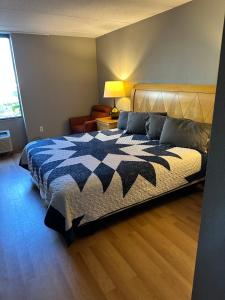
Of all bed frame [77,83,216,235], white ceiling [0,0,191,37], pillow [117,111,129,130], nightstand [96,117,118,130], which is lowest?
nightstand [96,117,118,130]

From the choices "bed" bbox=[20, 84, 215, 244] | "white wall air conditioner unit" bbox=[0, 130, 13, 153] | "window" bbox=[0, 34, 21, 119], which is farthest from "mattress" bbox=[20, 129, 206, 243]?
"window" bbox=[0, 34, 21, 119]

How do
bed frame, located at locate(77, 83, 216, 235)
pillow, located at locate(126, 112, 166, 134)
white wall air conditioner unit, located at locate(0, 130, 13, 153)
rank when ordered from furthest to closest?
white wall air conditioner unit, located at locate(0, 130, 13, 153), pillow, located at locate(126, 112, 166, 134), bed frame, located at locate(77, 83, 216, 235)

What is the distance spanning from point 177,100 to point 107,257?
7.53 ft

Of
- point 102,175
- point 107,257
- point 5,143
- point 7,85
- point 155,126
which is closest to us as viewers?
point 107,257

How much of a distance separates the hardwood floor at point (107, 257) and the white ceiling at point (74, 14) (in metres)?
2.49

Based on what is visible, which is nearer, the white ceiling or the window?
the white ceiling

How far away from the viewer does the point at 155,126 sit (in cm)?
299

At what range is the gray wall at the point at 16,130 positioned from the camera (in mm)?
4438

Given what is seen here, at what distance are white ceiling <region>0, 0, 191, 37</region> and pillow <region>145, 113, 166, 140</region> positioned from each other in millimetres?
1446

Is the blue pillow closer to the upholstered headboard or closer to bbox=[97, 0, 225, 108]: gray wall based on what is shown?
the upholstered headboard

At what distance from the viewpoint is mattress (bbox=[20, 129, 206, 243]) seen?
1849 millimetres

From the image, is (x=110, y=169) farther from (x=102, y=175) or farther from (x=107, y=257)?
(x=107, y=257)

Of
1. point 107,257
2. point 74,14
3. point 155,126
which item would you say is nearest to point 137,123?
point 155,126

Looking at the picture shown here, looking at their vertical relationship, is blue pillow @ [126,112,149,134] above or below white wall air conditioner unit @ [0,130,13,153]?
above
